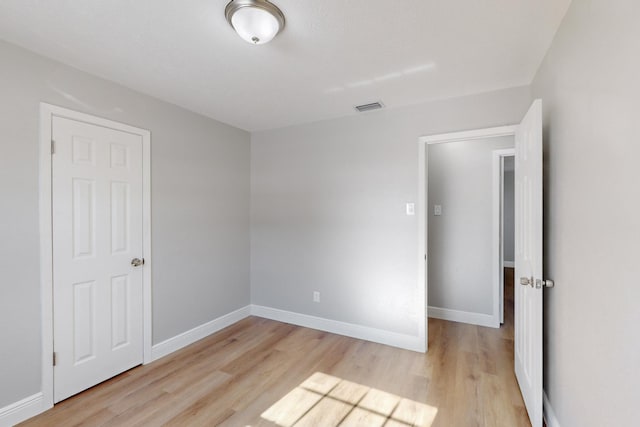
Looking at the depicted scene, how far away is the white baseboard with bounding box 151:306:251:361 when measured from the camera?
9.20 ft

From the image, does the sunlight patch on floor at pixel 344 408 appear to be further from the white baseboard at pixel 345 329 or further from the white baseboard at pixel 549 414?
the white baseboard at pixel 345 329

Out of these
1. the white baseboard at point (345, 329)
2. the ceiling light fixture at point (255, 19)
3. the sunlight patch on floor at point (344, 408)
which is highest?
the ceiling light fixture at point (255, 19)

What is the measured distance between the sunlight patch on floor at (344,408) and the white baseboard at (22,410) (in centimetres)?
151

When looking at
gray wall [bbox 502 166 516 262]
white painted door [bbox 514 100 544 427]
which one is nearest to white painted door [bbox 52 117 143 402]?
white painted door [bbox 514 100 544 427]

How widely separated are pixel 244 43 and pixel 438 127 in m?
1.90

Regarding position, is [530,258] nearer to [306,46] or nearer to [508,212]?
[306,46]

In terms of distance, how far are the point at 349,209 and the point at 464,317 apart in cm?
199

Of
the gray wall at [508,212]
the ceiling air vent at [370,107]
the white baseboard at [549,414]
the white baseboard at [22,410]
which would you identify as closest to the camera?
the white baseboard at [549,414]

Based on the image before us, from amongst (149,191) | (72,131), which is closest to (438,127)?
(149,191)

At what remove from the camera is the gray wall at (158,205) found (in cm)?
189

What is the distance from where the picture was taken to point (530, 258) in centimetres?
189

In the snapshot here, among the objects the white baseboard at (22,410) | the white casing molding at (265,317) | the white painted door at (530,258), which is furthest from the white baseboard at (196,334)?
the white painted door at (530,258)

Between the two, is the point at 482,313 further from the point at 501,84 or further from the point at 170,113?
the point at 170,113

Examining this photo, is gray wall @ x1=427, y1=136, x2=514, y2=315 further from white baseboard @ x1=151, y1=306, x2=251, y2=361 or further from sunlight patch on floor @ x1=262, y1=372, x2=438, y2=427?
white baseboard @ x1=151, y1=306, x2=251, y2=361
